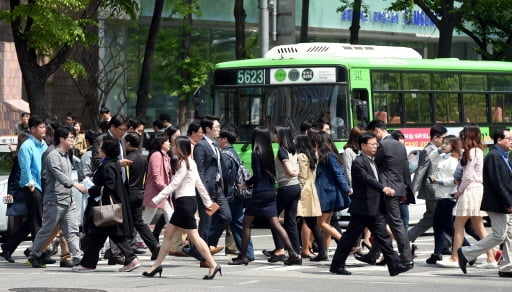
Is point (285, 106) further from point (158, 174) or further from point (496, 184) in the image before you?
point (496, 184)

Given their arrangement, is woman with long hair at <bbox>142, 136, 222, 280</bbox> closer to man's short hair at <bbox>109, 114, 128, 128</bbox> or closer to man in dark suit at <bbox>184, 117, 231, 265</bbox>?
man in dark suit at <bbox>184, 117, 231, 265</bbox>

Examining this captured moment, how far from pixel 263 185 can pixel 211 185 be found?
0.66m

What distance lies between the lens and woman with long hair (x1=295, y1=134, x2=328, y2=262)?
15734mm

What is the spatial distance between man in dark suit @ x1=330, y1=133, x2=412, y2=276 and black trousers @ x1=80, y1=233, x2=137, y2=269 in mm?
2464

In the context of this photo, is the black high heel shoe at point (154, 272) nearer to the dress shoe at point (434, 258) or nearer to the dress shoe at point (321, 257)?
the dress shoe at point (321, 257)

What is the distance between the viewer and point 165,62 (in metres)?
38.2

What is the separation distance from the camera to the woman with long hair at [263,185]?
15.2 m

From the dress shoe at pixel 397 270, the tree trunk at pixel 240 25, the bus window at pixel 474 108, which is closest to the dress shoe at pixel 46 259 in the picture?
the dress shoe at pixel 397 270

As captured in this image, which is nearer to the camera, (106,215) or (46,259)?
(106,215)

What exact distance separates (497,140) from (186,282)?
12.9 ft

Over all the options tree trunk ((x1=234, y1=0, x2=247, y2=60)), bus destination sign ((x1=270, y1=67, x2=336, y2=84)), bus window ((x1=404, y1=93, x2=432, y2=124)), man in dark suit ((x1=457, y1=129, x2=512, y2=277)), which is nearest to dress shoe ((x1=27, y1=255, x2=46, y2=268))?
man in dark suit ((x1=457, y1=129, x2=512, y2=277))

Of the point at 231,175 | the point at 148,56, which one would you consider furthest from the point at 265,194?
the point at 148,56

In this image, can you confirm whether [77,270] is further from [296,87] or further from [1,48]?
[1,48]

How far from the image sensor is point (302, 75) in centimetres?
2273
